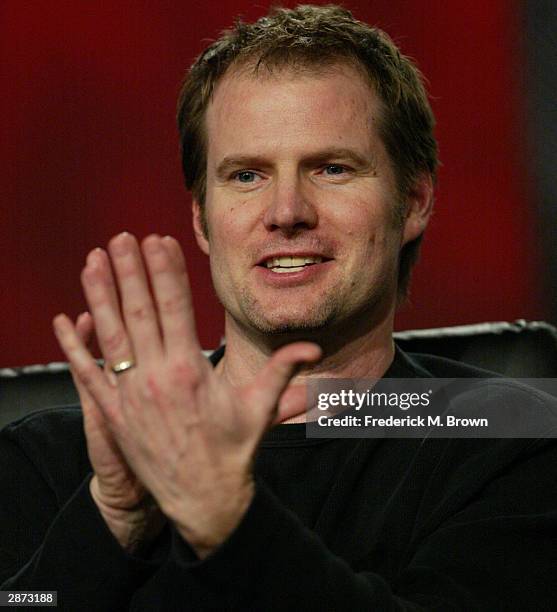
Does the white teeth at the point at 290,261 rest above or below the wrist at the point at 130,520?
above

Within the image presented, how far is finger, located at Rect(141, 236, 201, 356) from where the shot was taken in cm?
95

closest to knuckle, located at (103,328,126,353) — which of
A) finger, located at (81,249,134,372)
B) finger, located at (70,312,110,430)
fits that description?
finger, located at (81,249,134,372)

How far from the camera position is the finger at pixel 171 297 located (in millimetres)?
952

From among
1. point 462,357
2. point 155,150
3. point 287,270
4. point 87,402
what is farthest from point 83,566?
point 155,150

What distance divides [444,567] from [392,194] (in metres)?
0.64

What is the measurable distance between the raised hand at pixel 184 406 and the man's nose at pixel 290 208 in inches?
19.5

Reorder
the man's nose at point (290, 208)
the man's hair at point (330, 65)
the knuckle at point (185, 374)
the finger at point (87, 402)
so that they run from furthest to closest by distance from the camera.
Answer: the man's hair at point (330, 65), the man's nose at point (290, 208), the finger at point (87, 402), the knuckle at point (185, 374)

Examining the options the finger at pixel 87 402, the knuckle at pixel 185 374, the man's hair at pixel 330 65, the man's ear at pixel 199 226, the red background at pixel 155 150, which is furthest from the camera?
Result: the red background at pixel 155 150

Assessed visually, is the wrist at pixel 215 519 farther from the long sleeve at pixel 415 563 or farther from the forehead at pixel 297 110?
the forehead at pixel 297 110

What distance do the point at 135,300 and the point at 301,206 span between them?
0.54 m

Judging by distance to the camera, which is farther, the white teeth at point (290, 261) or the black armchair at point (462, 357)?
the black armchair at point (462, 357)

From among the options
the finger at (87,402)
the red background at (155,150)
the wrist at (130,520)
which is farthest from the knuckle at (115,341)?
the red background at (155,150)

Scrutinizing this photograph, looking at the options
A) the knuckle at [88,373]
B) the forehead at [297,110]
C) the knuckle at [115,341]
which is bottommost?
the knuckle at [88,373]

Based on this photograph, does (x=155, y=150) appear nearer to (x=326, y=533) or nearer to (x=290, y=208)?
(x=290, y=208)
